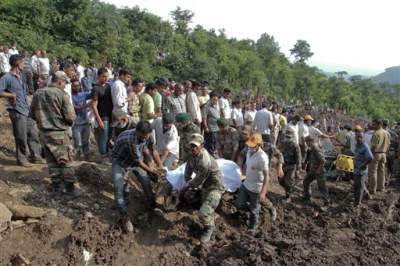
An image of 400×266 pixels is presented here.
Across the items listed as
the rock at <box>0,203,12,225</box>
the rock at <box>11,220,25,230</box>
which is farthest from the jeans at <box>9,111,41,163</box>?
the rock at <box>11,220,25,230</box>

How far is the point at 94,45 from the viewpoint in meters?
35.2

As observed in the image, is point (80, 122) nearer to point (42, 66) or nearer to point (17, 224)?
point (17, 224)

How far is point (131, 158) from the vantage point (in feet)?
21.3

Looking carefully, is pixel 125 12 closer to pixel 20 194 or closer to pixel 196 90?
pixel 196 90

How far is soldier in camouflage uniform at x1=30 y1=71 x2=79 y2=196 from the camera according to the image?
20.7 feet

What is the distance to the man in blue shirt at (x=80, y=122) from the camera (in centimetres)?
801

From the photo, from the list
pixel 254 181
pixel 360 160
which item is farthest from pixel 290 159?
pixel 254 181

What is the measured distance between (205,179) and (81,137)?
125 inches

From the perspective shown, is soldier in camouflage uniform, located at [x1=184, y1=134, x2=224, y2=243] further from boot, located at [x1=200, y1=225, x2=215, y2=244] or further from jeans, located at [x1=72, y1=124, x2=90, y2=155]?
jeans, located at [x1=72, y1=124, x2=90, y2=155]

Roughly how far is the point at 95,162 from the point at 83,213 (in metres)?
1.96

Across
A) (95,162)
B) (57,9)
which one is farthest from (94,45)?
(95,162)

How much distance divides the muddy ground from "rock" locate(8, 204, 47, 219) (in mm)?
55

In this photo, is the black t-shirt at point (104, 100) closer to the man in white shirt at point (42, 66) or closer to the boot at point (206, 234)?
the boot at point (206, 234)

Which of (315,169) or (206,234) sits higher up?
(315,169)
